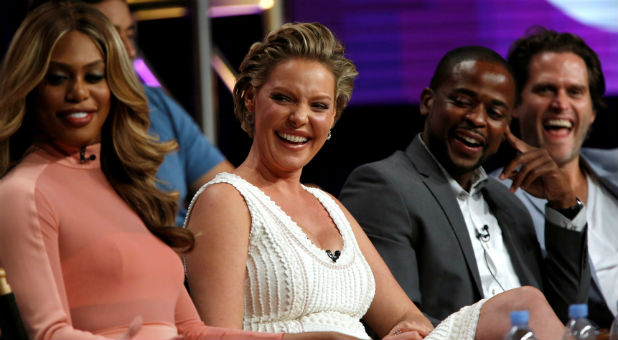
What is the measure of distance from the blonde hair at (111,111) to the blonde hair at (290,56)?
38 centimetres

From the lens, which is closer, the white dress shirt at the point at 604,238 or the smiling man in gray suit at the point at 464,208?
the smiling man in gray suit at the point at 464,208

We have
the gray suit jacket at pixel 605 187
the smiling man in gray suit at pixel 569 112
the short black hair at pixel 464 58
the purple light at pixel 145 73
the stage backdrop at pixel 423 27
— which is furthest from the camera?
the stage backdrop at pixel 423 27

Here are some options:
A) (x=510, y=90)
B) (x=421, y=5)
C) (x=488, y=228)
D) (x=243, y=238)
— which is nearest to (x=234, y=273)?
(x=243, y=238)

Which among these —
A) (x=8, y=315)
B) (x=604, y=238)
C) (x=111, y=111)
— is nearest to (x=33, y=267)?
(x=8, y=315)

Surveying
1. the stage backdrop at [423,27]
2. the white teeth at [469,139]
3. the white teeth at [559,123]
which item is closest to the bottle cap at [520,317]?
the white teeth at [469,139]

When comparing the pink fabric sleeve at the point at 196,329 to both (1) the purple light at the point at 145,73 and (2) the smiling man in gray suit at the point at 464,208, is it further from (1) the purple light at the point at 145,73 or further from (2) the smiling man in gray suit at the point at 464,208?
(1) the purple light at the point at 145,73

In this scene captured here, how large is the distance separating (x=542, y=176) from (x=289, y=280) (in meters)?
1.26

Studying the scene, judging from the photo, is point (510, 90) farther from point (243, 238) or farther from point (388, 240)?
point (243, 238)

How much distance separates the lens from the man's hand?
3.13m

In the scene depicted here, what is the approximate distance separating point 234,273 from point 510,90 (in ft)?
4.12

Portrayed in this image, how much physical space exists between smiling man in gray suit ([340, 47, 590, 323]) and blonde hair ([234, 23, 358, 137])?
410 millimetres

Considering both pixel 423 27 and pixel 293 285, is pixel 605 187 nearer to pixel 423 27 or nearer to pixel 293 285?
pixel 423 27

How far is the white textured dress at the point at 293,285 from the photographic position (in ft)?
7.41

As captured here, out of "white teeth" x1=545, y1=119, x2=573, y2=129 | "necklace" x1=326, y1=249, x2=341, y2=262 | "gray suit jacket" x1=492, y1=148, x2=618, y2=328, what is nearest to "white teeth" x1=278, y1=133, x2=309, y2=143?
"necklace" x1=326, y1=249, x2=341, y2=262
